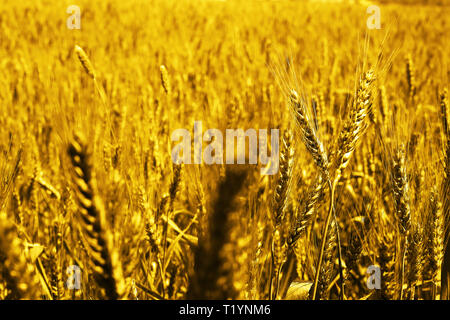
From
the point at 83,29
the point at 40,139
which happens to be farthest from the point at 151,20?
the point at 40,139

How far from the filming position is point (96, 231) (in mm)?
506

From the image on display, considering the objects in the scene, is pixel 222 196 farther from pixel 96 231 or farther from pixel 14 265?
pixel 14 265

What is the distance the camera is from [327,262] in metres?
0.83

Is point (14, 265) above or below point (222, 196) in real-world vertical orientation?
below

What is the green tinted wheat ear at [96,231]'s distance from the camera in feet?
1.62

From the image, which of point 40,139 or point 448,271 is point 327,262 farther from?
point 40,139

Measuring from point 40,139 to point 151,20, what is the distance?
4547 mm

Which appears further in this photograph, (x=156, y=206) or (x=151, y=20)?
(x=151, y=20)

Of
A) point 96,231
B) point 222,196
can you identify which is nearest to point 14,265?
point 96,231

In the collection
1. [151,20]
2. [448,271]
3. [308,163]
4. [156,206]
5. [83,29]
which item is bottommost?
[448,271]

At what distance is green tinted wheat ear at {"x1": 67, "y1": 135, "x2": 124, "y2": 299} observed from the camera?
0.49 meters
